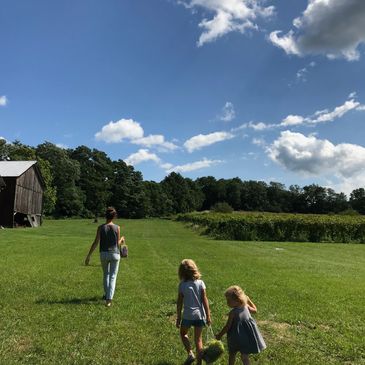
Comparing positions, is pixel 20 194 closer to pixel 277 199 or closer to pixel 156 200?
pixel 156 200

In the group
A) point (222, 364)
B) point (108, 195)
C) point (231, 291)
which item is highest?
point (108, 195)

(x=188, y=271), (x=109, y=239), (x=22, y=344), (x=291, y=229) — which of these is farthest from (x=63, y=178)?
(x=188, y=271)

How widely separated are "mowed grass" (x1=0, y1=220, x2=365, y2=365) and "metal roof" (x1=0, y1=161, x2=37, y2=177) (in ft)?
121

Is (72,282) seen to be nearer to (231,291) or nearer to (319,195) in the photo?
(231,291)

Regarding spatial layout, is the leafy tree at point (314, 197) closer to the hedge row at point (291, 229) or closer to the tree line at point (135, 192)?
the tree line at point (135, 192)

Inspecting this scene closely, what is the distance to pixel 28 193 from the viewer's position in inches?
2168

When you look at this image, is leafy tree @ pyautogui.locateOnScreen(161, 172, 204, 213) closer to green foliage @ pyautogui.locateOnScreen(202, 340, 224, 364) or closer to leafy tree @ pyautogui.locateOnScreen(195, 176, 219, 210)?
leafy tree @ pyautogui.locateOnScreen(195, 176, 219, 210)

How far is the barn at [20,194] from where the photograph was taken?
50656mm

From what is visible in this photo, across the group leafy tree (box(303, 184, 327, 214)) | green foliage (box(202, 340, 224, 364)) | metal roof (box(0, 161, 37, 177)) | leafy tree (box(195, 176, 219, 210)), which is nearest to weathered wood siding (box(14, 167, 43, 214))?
metal roof (box(0, 161, 37, 177))

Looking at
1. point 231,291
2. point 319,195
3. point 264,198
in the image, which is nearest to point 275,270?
point 231,291

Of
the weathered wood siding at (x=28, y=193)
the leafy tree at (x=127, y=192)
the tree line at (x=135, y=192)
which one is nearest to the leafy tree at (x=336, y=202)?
→ the tree line at (x=135, y=192)

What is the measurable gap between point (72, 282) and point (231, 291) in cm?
809

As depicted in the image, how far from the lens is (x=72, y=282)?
1291cm

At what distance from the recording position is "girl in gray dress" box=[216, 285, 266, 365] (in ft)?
18.7
